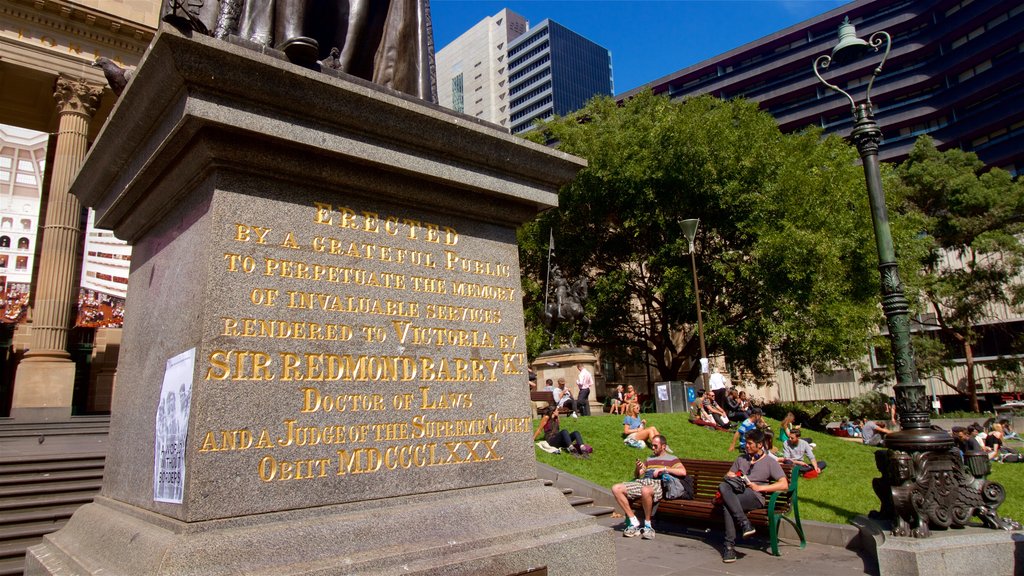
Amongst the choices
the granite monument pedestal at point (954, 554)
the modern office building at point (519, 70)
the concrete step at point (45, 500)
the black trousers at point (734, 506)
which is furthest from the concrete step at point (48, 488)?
the modern office building at point (519, 70)

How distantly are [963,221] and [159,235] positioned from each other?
135 ft

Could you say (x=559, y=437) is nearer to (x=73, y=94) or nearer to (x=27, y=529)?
(x=27, y=529)

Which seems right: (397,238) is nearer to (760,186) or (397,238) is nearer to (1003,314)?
(760,186)

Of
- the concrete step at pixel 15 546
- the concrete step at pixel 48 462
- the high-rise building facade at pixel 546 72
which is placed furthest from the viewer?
the high-rise building facade at pixel 546 72

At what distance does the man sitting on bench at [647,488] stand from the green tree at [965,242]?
2847cm

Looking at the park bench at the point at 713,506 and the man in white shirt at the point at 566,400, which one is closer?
the park bench at the point at 713,506

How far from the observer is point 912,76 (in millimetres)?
60719

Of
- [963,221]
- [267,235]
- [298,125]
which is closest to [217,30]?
[298,125]

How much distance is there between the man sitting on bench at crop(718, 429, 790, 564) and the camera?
768 centimetres

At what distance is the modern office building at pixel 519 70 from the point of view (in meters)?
135

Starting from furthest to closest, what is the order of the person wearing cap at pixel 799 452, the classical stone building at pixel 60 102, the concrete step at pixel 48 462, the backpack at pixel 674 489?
the classical stone building at pixel 60 102, the person wearing cap at pixel 799 452, the concrete step at pixel 48 462, the backpack at pixel 674 489

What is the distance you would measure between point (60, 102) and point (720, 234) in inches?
974

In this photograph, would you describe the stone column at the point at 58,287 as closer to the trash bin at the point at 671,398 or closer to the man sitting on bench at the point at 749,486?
the trash bin at the point at 671,398

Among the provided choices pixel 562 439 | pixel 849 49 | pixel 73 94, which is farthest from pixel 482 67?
pixel 849 49
